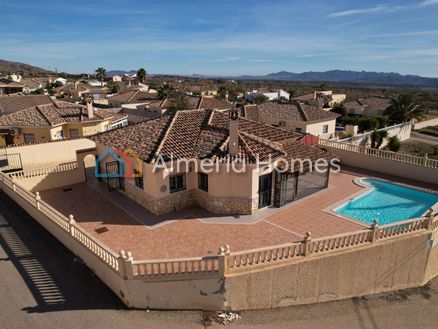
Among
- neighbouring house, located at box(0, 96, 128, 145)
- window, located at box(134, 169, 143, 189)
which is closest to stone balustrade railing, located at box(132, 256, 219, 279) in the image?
window, located at box(134, 169, 143, 189)

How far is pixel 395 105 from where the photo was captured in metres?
51.8

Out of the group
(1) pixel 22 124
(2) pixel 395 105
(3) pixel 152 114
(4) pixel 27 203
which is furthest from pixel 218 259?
(2) pixel 395 105

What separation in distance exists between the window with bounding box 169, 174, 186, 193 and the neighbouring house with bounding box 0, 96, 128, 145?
59.7 feet

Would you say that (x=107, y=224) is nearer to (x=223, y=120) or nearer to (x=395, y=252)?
(x=223, y=120)

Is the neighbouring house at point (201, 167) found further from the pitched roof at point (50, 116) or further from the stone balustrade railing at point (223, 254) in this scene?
the pitched roof at point (50, 116)

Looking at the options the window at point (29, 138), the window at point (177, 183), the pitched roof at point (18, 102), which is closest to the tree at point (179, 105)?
the pitched roof at point (18, 102)

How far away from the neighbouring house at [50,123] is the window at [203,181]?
62.6 feet

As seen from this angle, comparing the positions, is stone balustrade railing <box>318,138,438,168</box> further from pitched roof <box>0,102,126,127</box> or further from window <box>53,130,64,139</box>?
window <box>53,130,64,139</box>

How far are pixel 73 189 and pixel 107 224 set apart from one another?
696cm

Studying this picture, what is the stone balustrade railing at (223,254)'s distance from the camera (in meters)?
11.7

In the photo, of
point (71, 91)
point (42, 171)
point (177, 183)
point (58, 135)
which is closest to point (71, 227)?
point (177, 183)

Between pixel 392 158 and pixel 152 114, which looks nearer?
pixel 392 158

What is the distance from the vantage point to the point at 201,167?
60.6ft

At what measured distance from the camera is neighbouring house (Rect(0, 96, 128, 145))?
30609 mm
